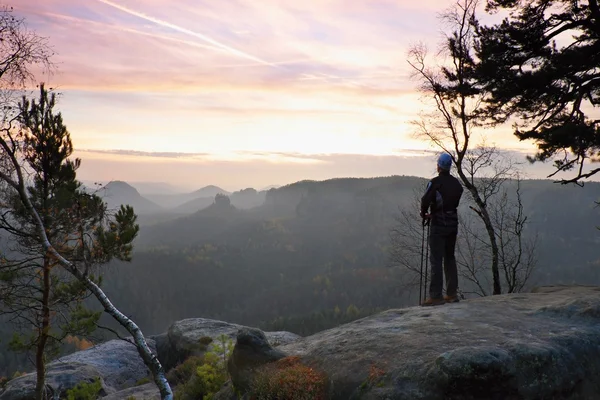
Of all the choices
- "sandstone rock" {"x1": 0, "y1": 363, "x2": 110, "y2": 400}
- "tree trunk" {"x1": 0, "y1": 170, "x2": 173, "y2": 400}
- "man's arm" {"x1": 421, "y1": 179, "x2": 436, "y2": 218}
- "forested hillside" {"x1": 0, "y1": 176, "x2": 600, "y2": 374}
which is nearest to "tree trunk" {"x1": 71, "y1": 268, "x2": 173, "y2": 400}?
"tree trunk" {"x1": 0, "y1": 170, "x2": 173, "y2": 400}

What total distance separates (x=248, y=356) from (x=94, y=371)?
1531 centimetres

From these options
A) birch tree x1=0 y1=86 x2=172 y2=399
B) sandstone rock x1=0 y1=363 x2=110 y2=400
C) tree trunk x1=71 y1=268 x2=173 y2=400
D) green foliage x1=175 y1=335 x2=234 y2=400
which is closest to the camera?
tree trunk x1=71 y1=268 x2=173 y2=400

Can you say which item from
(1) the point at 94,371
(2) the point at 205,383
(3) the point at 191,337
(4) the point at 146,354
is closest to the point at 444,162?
(2) the point at 205,383

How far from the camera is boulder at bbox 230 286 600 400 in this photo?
602cm

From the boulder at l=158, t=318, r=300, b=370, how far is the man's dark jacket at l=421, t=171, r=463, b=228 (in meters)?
10.9

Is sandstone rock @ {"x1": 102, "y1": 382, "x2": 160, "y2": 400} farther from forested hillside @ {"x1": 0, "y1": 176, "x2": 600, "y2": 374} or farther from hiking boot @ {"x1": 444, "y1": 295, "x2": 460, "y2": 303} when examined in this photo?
forested hillside @ {"x1": 0, "y1": 176, "x2": 600, "y2": 374}

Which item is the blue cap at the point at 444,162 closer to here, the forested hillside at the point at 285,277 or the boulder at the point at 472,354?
the boulder at the point at 472,354

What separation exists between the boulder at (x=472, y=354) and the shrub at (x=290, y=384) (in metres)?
0.22

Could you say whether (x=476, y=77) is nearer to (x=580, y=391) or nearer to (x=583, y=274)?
(x=580, y=391)

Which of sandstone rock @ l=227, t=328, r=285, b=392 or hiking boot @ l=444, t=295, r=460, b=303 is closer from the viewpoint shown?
sandstone rock @ l=227, t=328, r=285, b=392

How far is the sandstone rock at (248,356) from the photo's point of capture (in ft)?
26.1

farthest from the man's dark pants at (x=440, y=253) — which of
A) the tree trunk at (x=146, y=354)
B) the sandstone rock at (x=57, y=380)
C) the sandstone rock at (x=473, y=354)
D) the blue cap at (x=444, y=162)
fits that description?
the sandstone rock at (x=57, y=380)

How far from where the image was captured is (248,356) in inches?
322

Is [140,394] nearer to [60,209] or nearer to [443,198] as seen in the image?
[60,209]
